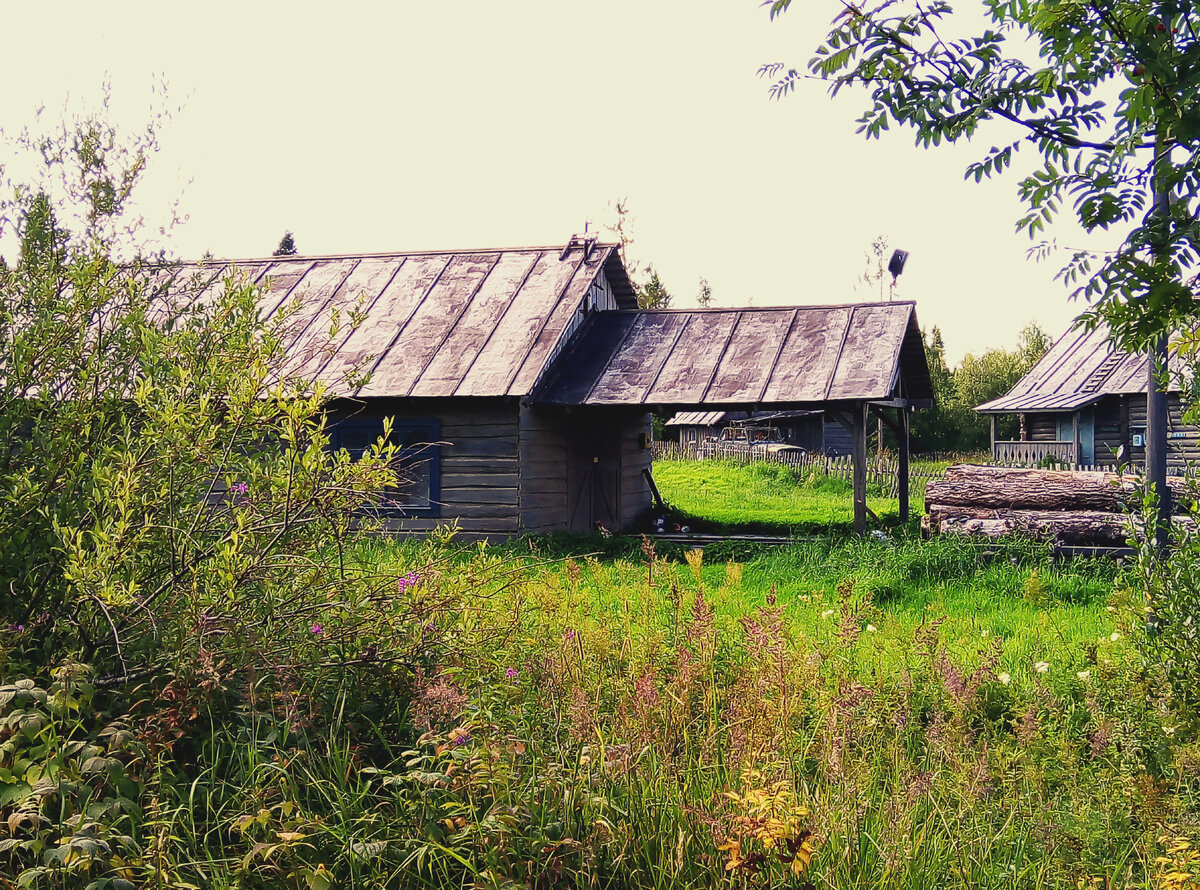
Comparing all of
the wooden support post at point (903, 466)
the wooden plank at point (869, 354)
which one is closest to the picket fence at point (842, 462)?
the wooden support post at point (903, 466)

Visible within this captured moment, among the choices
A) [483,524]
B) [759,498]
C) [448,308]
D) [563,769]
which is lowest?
[759,498]

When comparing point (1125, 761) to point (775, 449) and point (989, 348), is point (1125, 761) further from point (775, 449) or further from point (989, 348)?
point (989, 348)

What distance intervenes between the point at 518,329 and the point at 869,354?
203 inches

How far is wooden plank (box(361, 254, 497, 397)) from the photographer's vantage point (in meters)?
13.8

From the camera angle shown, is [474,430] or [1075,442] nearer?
[474,430]

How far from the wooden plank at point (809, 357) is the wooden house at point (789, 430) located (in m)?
21.9

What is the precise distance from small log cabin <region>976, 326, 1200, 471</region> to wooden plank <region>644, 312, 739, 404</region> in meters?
10.7

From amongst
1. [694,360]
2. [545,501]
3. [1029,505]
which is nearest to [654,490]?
[694,360]

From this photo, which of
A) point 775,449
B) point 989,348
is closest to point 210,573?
point 775,449

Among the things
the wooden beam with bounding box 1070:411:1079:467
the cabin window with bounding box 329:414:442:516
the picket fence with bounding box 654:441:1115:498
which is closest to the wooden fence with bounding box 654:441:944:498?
the picket fence with bounding box 654:441:1115:498

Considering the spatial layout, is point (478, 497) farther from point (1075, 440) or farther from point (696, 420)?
point (696, 420)

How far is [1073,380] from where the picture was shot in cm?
2633

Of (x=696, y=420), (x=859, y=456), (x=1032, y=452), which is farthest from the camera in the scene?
(x=696, y=420)

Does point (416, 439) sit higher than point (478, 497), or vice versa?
point (416, 439)
